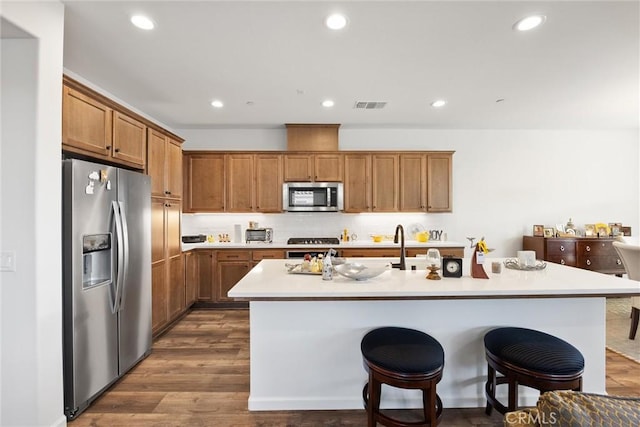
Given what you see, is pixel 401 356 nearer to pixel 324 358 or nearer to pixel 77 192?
pixel 324 358

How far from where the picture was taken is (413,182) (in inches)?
183

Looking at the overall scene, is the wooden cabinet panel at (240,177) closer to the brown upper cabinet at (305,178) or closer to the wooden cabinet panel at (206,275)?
the brown upper cabinet at (305,178)

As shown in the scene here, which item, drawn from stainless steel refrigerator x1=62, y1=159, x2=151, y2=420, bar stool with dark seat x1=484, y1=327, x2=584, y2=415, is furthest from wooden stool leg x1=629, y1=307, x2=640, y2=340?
stainless steel refrigerator x1=62, y1=159, x2=151, y2=420

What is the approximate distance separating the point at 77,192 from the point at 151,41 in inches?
51.7

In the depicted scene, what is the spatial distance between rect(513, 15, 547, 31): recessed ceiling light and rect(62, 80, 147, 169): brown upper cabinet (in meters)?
3.21

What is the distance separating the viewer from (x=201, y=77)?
3.04 m

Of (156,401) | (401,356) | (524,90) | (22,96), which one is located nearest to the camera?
(401,356)

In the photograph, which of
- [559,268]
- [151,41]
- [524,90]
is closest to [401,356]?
[559,268]

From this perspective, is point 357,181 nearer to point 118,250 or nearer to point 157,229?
point 157,229

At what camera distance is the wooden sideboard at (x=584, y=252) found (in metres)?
4.57

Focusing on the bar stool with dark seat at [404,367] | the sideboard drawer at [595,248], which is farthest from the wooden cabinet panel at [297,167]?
the sideboard drawer at [595,248]

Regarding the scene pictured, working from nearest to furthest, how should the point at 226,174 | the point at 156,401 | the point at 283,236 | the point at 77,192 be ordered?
the point at 77,192 < the point at 156,401 < the point at 226,174 < the point at 283,236

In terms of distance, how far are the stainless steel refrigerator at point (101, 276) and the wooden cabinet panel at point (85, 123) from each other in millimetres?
204

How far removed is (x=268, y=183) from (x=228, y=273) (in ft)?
4.81
